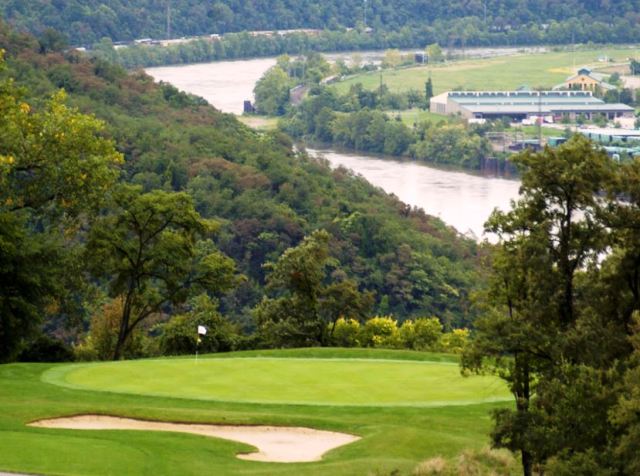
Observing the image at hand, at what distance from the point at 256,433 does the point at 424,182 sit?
69.6 m

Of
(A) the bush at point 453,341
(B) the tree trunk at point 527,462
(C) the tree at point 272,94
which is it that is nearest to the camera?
(B) the tree trunk at point 527,462

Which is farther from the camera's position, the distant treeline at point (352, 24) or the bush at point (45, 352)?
the distant treeline at point (352, 24)

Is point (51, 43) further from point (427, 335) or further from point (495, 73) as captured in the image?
point (495, 73)

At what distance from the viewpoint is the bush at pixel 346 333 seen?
120 feet

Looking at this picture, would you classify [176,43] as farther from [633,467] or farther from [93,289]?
[633,467]

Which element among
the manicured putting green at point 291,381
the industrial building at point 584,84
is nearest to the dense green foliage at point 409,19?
the industrial building at point 584,84

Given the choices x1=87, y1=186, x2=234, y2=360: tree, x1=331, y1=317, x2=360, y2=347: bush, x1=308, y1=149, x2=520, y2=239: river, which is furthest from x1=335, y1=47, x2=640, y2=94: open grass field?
x1=87, y1=186, x2=234, y2=360: tree

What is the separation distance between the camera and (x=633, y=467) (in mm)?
18062

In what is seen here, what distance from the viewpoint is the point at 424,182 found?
9175 centimetres

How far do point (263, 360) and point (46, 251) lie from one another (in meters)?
6.30

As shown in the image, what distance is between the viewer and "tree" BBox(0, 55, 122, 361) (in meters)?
31.3

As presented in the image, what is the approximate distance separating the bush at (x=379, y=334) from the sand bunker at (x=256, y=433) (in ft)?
45.1

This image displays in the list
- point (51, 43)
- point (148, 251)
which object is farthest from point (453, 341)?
point (51, 43)

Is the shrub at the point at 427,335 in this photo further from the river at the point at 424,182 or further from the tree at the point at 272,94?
the tree at the point at 272,94
